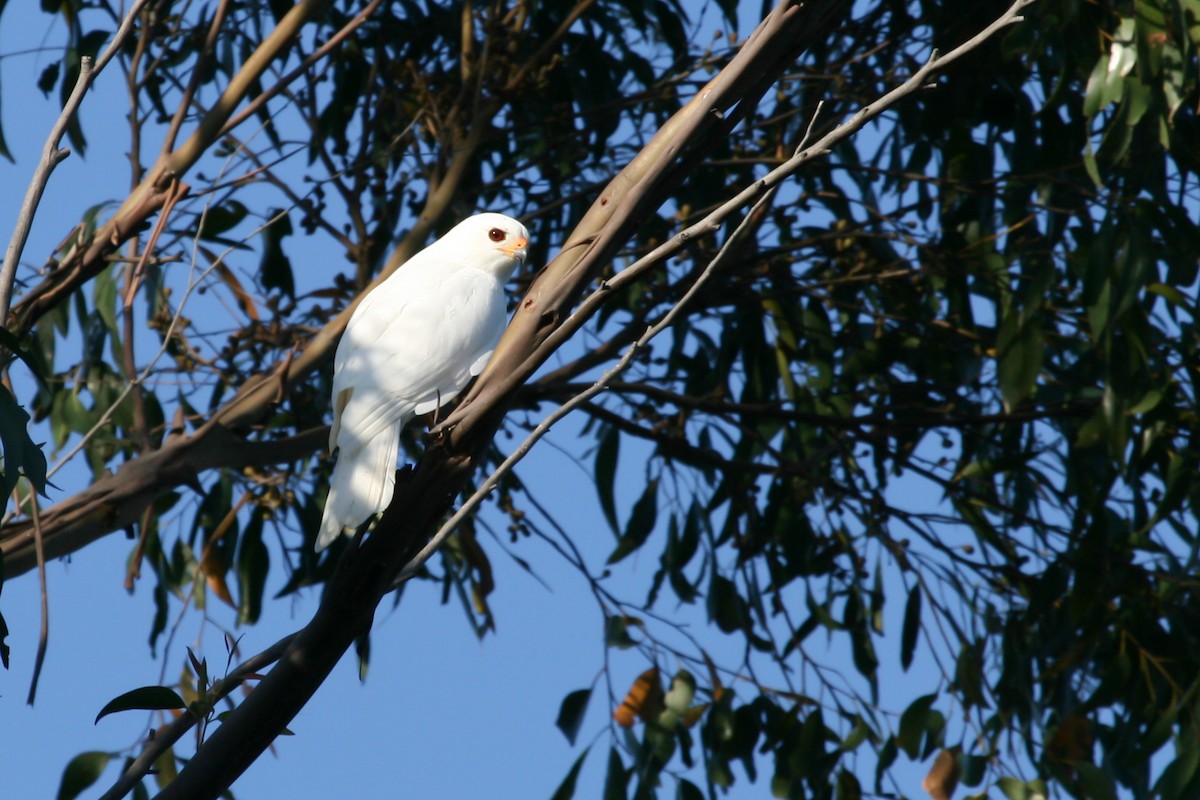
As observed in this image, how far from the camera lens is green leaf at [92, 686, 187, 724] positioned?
1789 mm

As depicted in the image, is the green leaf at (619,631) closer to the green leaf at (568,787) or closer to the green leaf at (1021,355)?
the green leaf at (568,787)

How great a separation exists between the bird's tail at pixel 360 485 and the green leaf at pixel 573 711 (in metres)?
1.32

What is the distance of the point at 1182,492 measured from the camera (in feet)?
11.9

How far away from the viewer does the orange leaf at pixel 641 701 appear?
3730 millimetres


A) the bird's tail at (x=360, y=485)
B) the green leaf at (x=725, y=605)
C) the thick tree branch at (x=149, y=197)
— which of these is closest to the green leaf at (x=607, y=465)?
the green leaf at (x=725, y=605)

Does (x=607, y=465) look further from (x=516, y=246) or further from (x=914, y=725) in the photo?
(x=914, y=725)

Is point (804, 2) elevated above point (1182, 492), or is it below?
above

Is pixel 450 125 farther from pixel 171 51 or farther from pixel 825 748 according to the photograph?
pixel 825 748

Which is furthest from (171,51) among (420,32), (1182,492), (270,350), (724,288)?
(1182,492)

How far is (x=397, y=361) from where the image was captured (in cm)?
276

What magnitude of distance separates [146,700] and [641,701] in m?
2.07

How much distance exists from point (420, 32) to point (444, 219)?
0.70 metres

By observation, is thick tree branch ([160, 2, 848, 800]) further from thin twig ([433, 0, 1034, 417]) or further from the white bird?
the white bird

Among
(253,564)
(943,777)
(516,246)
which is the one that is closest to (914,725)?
(943,777)
